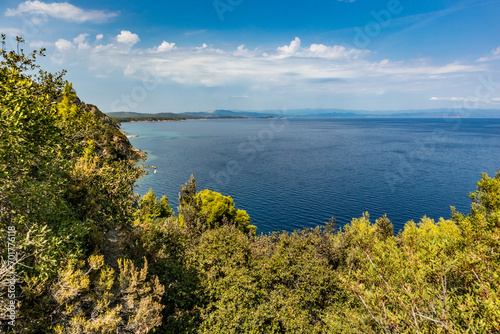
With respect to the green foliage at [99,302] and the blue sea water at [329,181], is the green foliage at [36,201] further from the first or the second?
the blue sea water at [329,181]

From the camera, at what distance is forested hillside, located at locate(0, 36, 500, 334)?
9195 millimetres

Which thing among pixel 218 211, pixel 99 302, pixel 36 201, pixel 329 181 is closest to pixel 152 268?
pixel 99 302

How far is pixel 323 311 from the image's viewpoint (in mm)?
16250

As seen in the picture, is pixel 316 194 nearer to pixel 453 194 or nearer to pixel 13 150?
pixel 453 194

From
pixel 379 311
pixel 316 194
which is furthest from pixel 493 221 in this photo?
pixel 316 194

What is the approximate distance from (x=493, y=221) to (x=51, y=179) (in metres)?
20.8

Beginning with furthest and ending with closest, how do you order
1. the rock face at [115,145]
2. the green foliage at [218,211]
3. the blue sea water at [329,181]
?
the blue sea water at [329,181], the green foliage at [218,211], the rock face at [115,145]

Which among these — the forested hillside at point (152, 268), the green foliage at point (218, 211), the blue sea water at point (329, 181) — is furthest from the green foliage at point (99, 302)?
the green foliage at point (218, 211)

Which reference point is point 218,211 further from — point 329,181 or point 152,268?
point 329,181

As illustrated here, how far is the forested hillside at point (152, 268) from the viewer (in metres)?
9.20

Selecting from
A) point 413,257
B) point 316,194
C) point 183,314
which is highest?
point 413,257

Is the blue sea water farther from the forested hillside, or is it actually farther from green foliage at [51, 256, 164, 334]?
green foliage at [51, 256, 164, 334]

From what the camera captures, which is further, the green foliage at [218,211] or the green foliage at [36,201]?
the green foliage at [218,211]

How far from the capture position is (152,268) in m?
16.7
